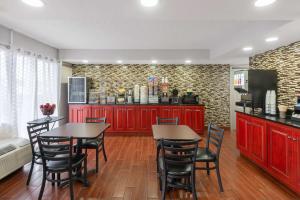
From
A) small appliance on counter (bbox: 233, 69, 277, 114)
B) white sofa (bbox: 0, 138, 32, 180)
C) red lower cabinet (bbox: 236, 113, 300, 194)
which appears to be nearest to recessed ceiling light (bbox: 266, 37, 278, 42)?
small appliance on counter (bbox: 233, 69, 277, 114)

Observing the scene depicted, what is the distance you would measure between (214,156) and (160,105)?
3.32 m

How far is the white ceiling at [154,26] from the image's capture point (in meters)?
2.14

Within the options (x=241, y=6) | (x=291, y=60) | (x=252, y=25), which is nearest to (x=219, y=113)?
(x=291, y=60)

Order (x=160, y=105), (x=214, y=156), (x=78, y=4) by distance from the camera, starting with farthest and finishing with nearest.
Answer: (x=160, y=105), (x=214, y=156), (x=78, y=4)

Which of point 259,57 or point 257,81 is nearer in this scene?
point 257,81

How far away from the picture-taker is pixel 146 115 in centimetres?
595

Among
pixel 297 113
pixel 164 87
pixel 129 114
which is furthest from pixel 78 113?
pixel 297 113

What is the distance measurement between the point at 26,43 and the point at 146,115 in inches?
136

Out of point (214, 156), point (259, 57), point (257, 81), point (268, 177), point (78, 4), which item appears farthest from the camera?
point (259, 57)

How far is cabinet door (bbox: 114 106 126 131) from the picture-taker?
5.94m

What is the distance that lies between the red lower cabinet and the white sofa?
3.88 meters

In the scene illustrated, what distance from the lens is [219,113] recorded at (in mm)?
6684

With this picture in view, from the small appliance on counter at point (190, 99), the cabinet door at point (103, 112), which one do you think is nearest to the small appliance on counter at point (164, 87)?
the small appliance on counter at point (190, 99)

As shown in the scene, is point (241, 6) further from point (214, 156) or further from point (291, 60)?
point (291, 60)
